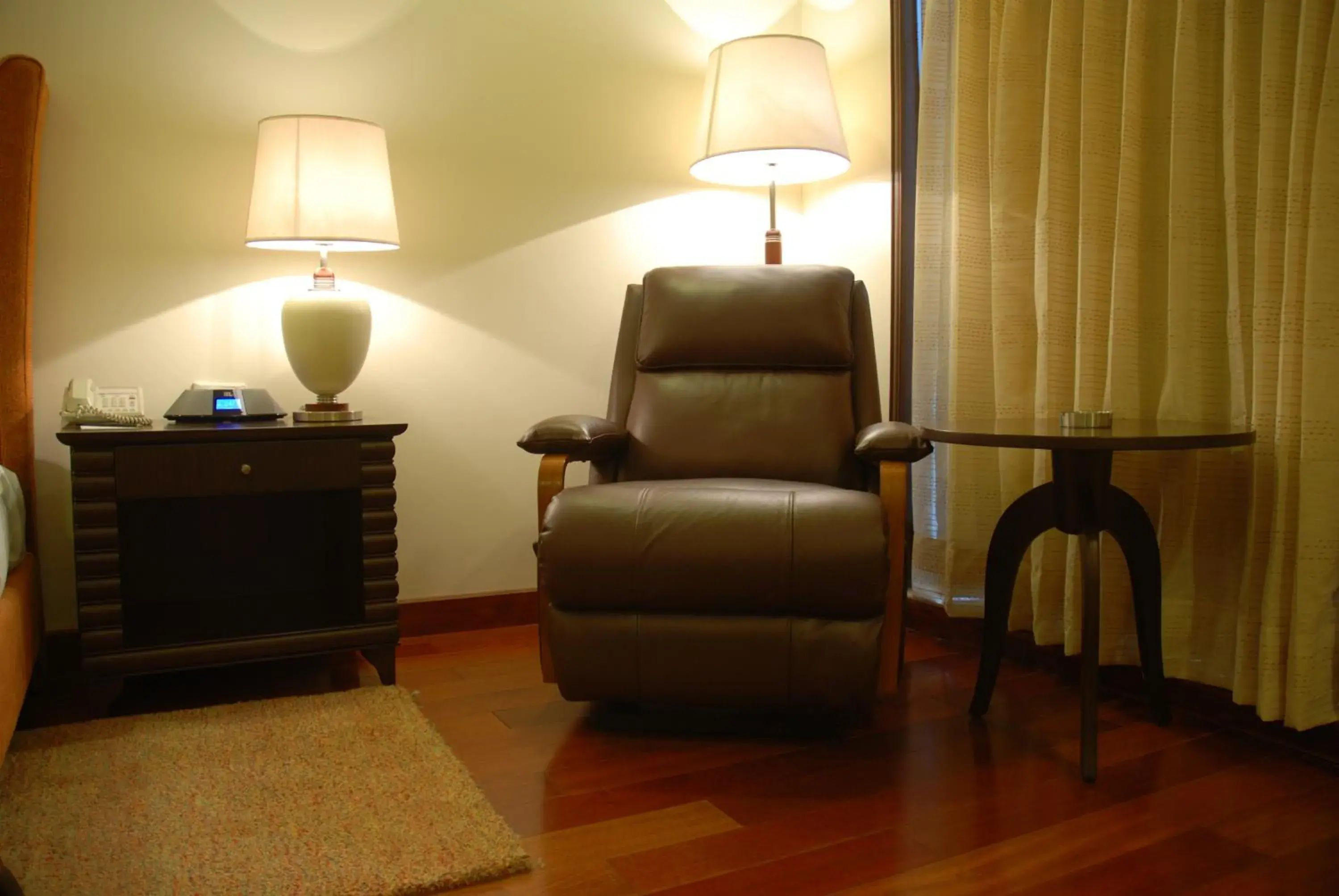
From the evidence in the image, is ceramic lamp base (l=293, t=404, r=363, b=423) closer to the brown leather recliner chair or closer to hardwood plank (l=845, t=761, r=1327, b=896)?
the brown leather recliner chair

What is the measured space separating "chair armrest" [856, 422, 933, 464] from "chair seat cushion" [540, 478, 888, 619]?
133 mm

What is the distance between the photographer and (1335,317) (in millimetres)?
1635

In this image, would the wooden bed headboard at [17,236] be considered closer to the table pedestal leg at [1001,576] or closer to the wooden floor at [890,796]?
the wooden floor at [890,796]

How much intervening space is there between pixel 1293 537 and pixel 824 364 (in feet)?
3.25

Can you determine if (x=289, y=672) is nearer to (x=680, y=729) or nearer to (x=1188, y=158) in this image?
(x=680, y=729)

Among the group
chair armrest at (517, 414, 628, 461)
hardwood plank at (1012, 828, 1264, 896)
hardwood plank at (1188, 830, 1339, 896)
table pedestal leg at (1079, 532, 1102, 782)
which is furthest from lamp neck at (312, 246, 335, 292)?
hardwood plank at (1188, 830, 1339, 896)

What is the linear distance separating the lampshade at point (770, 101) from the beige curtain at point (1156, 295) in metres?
0.25

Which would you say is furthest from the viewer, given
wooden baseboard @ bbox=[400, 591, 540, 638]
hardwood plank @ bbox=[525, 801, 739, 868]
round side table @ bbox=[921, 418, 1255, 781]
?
wooden baseboard @ bbox=[400, 591, 540, 638]

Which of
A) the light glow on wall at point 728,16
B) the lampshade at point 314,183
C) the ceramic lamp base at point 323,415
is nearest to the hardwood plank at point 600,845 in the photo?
the ceramic lamp base at point 323,415

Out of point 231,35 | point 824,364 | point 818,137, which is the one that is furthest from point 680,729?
point 231,35

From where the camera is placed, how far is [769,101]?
2.51 metres

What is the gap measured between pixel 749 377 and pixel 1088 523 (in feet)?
2.79

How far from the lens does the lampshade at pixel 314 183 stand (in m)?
2.18

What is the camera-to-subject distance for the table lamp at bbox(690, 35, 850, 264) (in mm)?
2504
